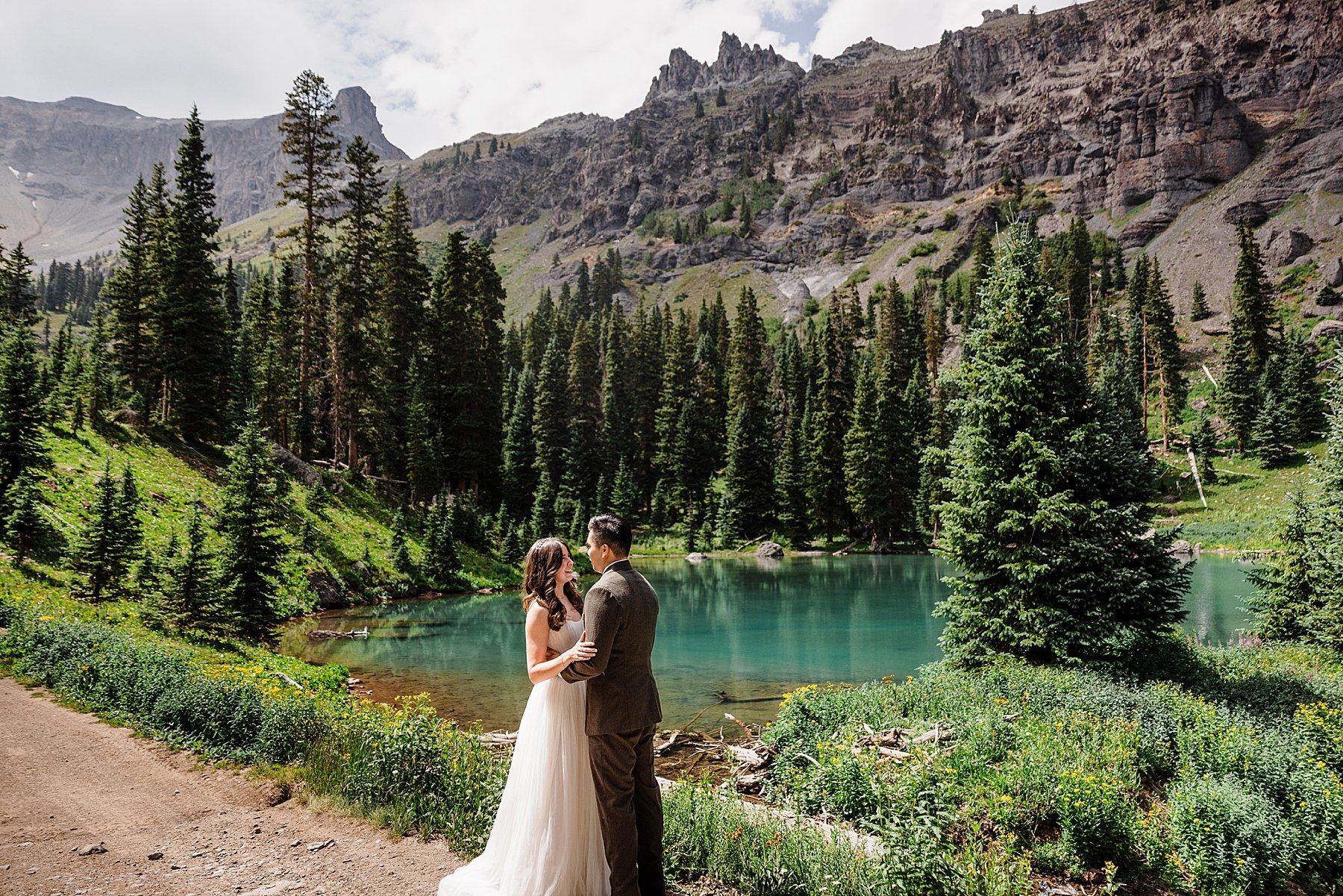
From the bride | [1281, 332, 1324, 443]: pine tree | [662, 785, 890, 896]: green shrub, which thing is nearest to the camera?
the bride

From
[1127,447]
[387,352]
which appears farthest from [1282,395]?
[387,352]

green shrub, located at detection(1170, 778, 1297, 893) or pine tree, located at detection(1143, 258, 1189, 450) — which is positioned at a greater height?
pine tree, located at detection(1143, 258, 1189, 450)

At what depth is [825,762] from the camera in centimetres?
823

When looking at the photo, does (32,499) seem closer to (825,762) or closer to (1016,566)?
(825,762)

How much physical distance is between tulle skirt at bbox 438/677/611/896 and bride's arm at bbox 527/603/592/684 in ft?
0.74

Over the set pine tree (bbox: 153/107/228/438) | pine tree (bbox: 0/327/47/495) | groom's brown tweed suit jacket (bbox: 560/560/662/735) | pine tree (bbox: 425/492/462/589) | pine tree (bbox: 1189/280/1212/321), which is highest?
pine tree (bbox: 1189/280/1212/321)

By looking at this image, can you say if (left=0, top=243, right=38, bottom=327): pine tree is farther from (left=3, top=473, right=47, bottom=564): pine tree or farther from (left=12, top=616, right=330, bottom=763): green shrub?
(left=12, top=616, right=330, bottom=763): green shrub

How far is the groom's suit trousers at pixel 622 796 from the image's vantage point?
4773 millimetres

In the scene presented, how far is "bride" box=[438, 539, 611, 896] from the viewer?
4.88 m

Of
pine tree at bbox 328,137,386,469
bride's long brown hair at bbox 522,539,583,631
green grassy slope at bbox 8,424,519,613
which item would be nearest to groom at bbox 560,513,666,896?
bride's long brown hair at bbox 522,539,583,631

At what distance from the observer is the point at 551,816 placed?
491 cm

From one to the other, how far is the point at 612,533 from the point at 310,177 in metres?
39.8

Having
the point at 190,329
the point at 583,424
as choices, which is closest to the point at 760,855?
the point at 190,329

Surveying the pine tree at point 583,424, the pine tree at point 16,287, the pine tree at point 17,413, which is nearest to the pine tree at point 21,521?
the pine tree at point 17,413
